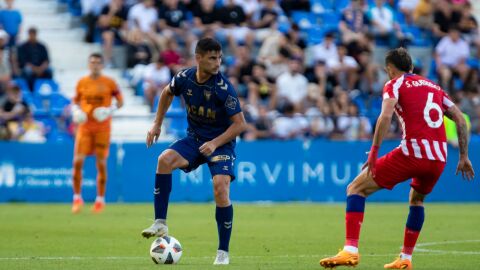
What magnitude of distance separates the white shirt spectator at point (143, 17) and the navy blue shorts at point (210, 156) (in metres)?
14.4

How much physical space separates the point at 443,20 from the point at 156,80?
8.15 metres

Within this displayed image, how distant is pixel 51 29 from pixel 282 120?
23.0ft

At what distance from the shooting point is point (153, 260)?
1095cm

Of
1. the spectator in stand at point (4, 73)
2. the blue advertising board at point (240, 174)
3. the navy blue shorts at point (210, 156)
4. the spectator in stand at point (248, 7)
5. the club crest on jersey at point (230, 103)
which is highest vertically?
the club crest on jersey at point (230, 103)

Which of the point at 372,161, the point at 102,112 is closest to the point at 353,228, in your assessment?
the point at 372,161

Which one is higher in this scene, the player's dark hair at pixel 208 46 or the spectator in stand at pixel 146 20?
the player's dark hair at pixel 208 46

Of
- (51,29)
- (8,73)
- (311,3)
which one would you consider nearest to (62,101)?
(8,73)

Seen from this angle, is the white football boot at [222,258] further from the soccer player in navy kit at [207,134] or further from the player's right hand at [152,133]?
the player's right hand at [152,133]

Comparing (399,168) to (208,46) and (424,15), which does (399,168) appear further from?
(424,15)

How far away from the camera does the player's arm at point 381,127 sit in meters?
9.83

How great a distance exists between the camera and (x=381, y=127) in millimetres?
9844

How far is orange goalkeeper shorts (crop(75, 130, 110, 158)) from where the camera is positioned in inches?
759

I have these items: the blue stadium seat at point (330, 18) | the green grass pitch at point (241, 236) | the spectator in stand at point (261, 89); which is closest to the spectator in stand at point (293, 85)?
the spectator in stand at point (261, 89)

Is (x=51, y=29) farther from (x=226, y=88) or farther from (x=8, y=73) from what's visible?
(x=226, y=88)
